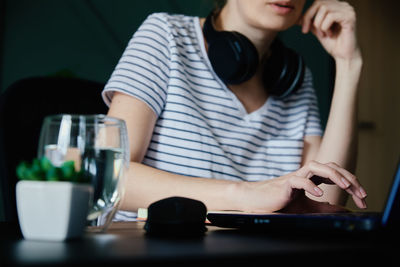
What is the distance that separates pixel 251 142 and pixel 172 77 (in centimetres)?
31

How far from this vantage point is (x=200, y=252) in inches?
11.7

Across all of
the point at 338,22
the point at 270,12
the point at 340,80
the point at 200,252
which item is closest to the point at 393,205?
the point at 200,252

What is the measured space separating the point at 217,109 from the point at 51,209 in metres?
0.91

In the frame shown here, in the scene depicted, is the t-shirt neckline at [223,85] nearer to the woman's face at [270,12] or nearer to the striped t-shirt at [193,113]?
the striped t-shirt at [193,113]

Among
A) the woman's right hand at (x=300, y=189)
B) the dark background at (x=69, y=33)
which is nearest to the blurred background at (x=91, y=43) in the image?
the dark background at (x=69, y=33)

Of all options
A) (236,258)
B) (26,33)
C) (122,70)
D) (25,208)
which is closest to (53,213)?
(25,208)

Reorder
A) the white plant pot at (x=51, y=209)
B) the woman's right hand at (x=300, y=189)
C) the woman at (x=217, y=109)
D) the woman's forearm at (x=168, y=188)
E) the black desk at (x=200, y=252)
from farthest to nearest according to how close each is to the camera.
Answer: the woman at (x=217, y=109) → the woman's forearm at (x=168, y=188) → the woman's right hand at (x=300, y=189) → the white plant pot at (x=51, y=209) → the black desk at (x=200, y=252)

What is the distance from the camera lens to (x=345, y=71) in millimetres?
1371

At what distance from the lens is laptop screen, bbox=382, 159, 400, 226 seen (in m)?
0.41

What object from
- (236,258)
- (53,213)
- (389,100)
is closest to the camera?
(236,258)

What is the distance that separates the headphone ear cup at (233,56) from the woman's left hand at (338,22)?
0.33 meters

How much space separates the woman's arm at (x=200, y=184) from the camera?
25.9 inches

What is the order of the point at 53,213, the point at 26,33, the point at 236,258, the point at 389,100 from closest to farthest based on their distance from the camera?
the point at 236,258
the point at 53,213
the point at 26,33
the point at 389,100

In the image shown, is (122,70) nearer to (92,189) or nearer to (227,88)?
(227,88)
